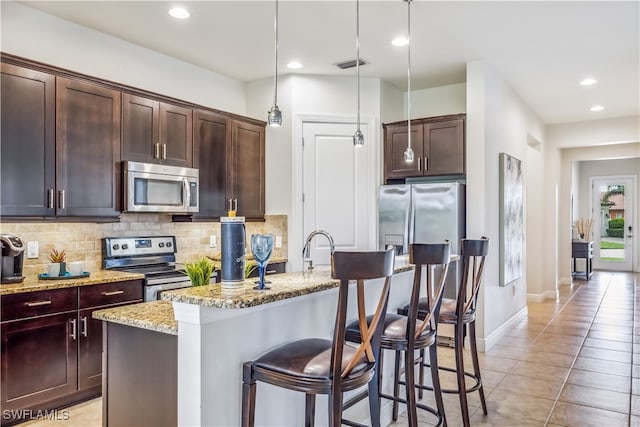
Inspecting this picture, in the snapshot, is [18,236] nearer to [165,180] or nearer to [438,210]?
[165,180]

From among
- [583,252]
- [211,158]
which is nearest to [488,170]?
[211,158]

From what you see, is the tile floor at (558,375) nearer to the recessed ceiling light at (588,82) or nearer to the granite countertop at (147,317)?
the granite countertop at (147,317)

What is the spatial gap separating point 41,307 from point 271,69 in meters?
3.13

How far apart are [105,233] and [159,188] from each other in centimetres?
58

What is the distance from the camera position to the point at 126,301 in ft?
11.1

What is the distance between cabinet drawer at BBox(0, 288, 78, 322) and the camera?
2766mm

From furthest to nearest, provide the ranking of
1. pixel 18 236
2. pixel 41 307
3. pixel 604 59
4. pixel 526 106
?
pixel 526 106
pixel 604 59
pixel 18 236
pixel 41 307

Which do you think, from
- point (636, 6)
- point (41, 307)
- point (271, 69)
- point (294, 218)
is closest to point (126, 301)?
point (41, 307)

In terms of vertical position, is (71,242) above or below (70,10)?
below

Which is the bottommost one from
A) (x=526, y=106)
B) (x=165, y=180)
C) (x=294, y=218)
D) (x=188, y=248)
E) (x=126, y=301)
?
(x=126, y=301)

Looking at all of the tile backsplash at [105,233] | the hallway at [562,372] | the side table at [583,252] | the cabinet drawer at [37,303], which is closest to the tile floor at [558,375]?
the hallway at [562,372]

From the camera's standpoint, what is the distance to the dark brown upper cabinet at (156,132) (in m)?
3.72

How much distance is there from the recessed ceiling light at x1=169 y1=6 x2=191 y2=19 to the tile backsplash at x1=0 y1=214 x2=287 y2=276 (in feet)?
5.63

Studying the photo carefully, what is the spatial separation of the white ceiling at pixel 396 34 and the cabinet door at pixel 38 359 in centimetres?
231
